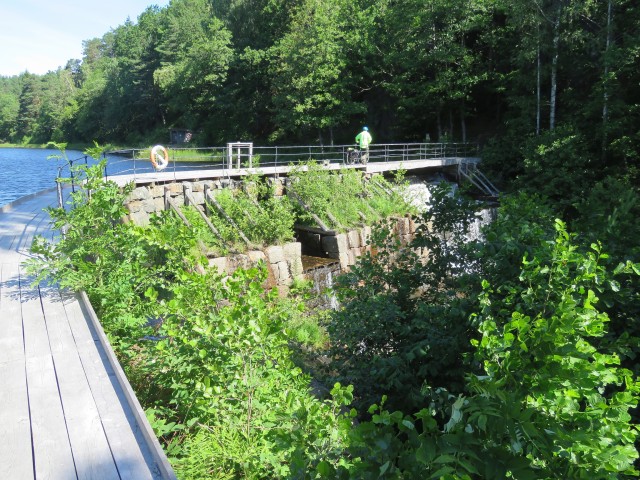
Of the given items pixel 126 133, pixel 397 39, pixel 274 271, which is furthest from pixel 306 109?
pixel 126 133

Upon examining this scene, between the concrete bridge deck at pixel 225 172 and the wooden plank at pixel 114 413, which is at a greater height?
the concrete bridge deck at pixel 225 172

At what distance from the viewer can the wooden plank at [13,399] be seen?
123 inches

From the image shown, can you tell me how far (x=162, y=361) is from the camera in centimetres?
426

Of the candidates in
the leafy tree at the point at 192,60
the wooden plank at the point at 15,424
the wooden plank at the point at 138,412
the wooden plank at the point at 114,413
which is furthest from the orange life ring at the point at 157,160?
the leafy tree at the point at 192,60

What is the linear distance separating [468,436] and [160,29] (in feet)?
178

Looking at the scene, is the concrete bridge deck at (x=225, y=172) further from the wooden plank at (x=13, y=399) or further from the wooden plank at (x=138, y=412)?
the wooden plank at (x=138, y=412)

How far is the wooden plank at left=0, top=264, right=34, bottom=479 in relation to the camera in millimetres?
3113

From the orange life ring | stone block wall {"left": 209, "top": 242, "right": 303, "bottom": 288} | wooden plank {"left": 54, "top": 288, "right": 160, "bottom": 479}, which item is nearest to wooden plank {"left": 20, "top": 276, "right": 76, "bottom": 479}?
wooden plank {"left": 54, "top": 288, "right": 160, "bottom": 479}

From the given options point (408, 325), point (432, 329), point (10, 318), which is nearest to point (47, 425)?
point (10, 318)

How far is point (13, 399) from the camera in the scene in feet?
12.5

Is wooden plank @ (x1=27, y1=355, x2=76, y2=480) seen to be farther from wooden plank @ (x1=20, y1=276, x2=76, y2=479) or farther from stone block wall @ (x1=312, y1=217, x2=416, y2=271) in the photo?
stone block wall @ (x1=312, y1=217, x2=416, y2=271)

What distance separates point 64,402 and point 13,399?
403mm

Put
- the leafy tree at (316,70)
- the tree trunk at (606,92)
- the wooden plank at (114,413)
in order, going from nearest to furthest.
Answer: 1. the wooden plank at (114,413)
2. the tree trunk at (606,92)
3. the leafy tree at (316,70)

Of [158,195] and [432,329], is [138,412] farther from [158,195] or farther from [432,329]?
[158,195]
